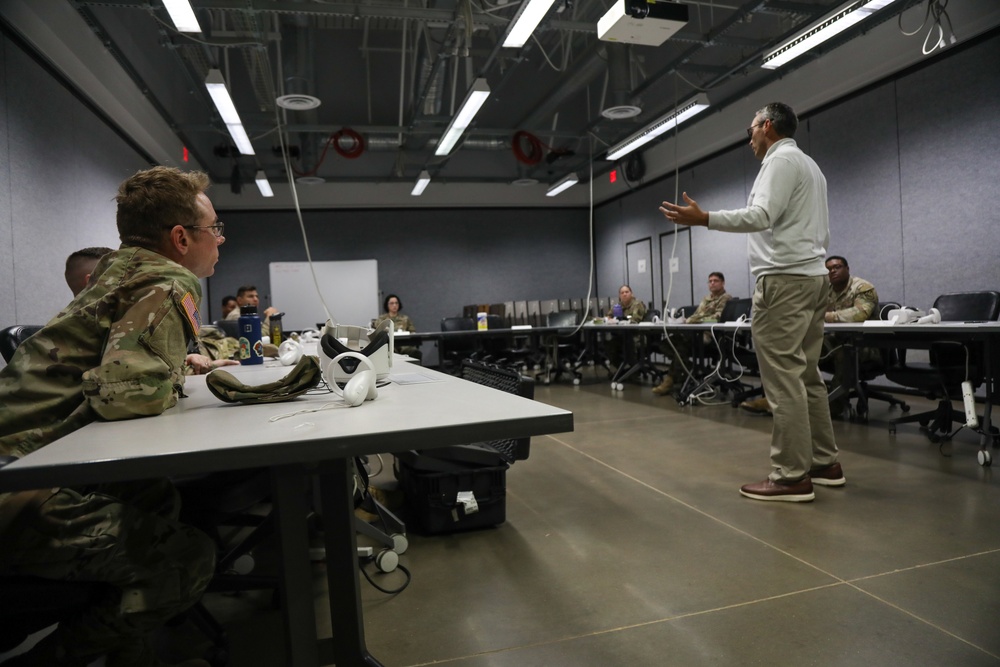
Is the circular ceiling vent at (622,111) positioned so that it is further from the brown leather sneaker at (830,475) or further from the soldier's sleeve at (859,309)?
the brown leather sneaker at (830,475)

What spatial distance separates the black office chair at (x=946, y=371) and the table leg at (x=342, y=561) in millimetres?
3275

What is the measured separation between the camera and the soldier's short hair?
119 cm

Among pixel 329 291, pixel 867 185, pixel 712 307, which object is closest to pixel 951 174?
pixel 867 185

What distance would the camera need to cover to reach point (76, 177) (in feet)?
15.4

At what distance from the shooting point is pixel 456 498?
2.21 meters

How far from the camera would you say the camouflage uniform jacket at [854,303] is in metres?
4.25

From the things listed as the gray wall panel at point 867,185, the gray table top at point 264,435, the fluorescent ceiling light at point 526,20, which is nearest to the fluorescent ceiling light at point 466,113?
the fluorescent ceiling light at point 526,20

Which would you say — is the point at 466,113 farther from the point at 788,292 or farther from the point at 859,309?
the point at 788,292

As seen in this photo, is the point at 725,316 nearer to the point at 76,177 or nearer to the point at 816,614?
the point at 816,614

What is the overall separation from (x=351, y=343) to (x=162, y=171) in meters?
0.57

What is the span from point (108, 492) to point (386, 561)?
3.39 ft

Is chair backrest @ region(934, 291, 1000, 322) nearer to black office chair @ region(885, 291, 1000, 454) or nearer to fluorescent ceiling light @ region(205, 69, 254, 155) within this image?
black office chair @ region(885, 291, 1000, 454)

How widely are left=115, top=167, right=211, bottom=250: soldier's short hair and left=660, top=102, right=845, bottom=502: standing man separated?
1.75 meters

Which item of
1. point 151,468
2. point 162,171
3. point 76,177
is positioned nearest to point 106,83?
point 76,177
